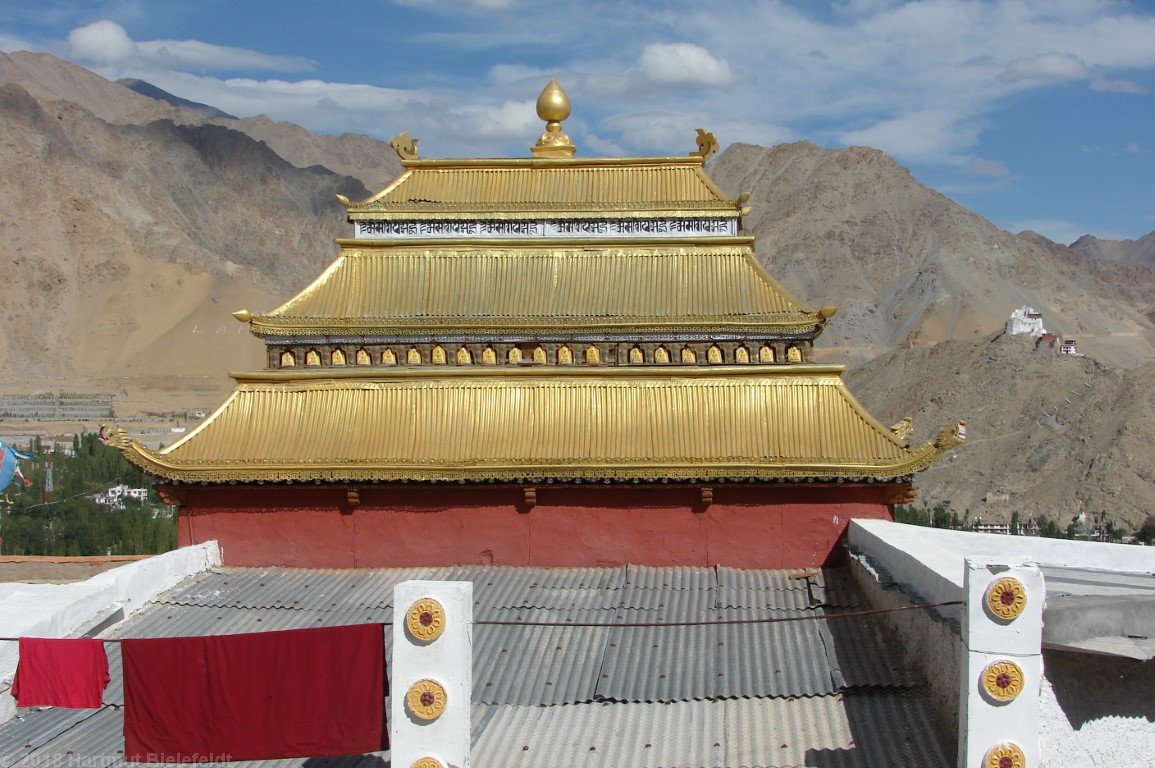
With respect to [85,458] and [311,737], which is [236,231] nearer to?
[85,458]

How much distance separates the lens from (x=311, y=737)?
407 inches

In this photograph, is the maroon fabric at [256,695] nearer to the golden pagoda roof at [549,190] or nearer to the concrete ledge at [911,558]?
the concrete ledge at [911,558]

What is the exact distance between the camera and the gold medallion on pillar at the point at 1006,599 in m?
9.16

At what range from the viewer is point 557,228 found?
18.4m

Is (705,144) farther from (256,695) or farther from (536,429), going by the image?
(256,695)

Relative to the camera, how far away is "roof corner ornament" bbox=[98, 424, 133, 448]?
48.9 feet

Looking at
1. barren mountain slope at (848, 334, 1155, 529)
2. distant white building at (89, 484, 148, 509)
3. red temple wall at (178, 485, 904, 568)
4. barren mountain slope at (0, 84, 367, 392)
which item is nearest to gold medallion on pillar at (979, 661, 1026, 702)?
red temple wall at (178, 485, 904, 568)

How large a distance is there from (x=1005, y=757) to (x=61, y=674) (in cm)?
912

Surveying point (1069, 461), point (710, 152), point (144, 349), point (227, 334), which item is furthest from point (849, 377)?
point (710, 152)

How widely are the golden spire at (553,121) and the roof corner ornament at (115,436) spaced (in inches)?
341

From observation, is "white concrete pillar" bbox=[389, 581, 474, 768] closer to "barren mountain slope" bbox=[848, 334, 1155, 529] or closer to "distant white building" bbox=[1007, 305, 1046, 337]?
"barren mountain slope" bbox=[848, 334, 1155, 529]

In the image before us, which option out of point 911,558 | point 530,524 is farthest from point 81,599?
point 911,558

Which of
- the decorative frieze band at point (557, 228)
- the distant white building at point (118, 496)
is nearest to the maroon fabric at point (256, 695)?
the decorative frieze band at point (557, 228)

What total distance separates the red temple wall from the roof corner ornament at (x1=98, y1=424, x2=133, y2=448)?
1213 millimetres
